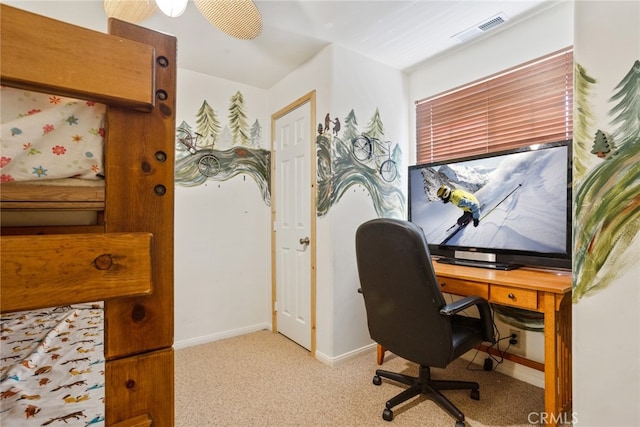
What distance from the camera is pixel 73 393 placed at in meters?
0.99

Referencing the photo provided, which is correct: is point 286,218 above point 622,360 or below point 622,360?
above

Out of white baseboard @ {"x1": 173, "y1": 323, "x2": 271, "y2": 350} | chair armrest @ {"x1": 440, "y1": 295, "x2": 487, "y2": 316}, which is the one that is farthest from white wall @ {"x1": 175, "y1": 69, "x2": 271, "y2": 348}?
chair armrest @ {"x1": 440, "y1": 295, "x2": 487, "y2": 316}

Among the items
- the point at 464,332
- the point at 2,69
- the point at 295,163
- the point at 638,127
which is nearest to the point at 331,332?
the point at 464,332

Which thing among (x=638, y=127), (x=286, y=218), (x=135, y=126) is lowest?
(x=286, y=218)

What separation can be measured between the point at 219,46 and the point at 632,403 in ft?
10.1

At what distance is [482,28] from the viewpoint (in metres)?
2.13

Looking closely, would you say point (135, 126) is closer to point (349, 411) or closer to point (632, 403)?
point (349, 411)

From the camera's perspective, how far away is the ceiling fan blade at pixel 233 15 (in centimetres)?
148

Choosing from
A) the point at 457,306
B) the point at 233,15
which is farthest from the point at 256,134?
the point at 457,306

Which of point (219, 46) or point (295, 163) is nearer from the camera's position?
point (219, 46)

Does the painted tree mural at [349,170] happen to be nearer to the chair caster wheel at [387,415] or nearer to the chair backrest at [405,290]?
the chair backrest at [405,290]

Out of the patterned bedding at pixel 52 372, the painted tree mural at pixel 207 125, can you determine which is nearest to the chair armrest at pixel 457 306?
the patterned bedding at pixel 52 372

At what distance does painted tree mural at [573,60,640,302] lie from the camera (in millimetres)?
1188

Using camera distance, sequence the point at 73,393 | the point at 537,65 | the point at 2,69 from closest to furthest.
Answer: the point at 2,69, the point at 73,393, the point at 537,65
